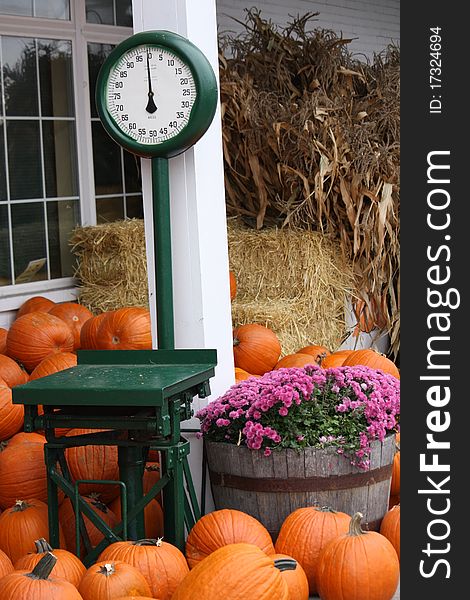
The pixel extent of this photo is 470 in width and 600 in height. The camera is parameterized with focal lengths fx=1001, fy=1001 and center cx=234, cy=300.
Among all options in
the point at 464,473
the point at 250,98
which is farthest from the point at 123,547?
the point at 250,98

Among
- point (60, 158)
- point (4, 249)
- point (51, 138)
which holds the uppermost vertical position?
point (51, 138)

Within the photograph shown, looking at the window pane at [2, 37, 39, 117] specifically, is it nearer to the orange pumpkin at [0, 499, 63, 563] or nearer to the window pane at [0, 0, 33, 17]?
the window pane at [0, 0, 33, 17]

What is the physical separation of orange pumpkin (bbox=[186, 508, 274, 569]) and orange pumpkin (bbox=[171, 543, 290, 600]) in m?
0.52

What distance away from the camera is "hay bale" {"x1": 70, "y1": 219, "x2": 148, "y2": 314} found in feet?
21.8

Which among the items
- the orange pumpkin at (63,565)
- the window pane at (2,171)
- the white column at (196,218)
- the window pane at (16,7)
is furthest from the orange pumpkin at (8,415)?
the window pane at (16,7)

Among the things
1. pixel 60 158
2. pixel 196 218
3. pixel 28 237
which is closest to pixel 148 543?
pixel 196 218

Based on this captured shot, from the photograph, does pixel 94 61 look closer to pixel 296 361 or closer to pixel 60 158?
pixel 60 158

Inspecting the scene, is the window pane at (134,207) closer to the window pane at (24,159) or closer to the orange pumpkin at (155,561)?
the window pane at (24,159)

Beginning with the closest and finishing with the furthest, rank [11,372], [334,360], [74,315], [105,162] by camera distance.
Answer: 1. [11,372]
2. [334,360]
3. [74,315]
4. [105,162]

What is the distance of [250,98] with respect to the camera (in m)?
6.90

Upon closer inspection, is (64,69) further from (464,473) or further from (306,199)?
(464,473)

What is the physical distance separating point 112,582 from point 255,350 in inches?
111

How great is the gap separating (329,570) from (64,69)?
4.59 m

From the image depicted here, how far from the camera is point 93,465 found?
410 cm
